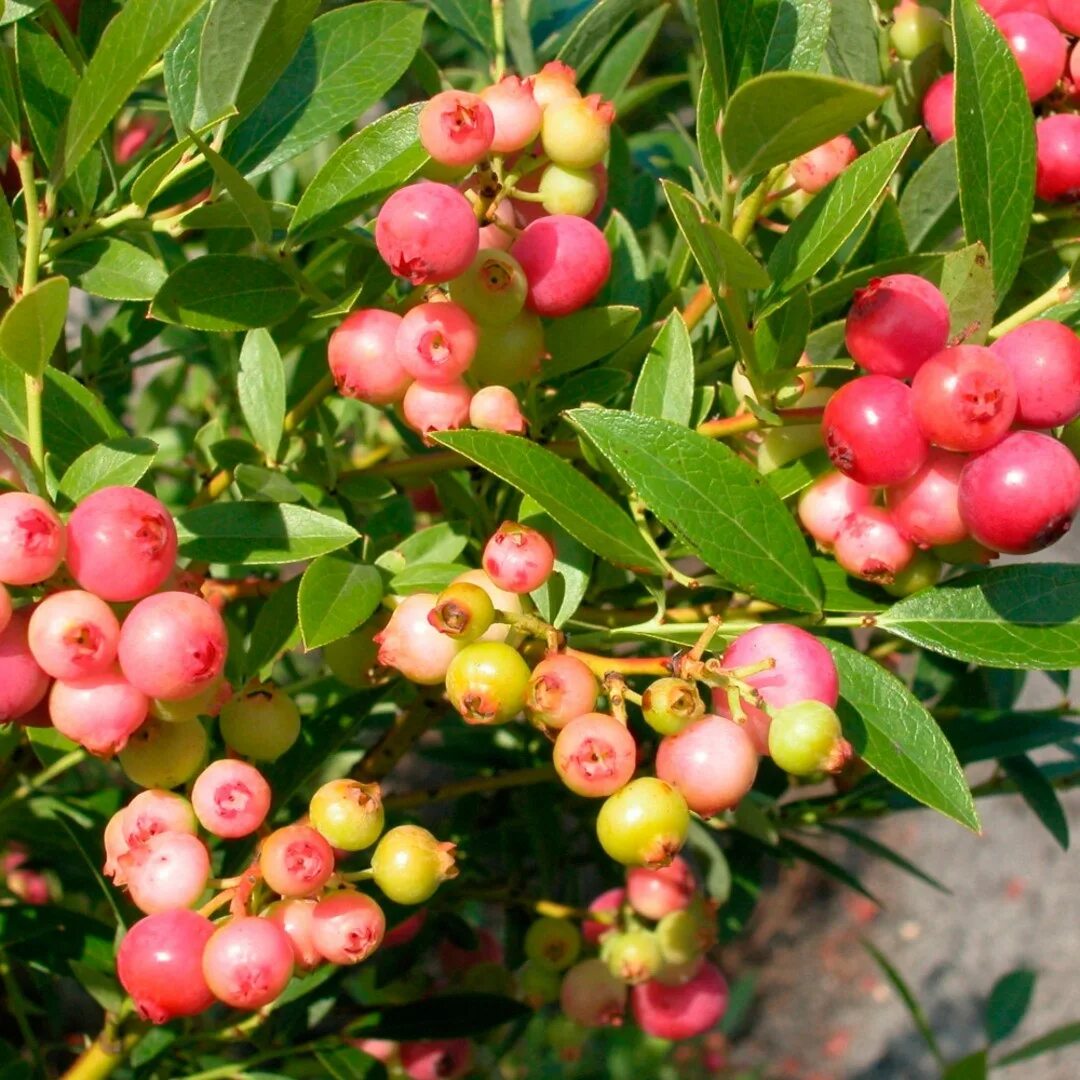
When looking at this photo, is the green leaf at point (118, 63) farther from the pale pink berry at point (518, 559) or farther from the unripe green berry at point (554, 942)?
the unripe green berry at point (554, 942)

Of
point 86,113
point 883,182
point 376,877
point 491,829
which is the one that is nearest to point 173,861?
point 376,877

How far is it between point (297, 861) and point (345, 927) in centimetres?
5

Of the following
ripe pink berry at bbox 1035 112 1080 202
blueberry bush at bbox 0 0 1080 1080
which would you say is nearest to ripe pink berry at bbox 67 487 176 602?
blueberry bush at bbox 0 0 1080 1080

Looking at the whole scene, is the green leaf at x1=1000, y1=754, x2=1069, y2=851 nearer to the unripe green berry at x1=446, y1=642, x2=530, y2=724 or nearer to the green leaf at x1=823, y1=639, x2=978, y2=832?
the green leaf at x1=823, y1=639, x2=978, y2=832

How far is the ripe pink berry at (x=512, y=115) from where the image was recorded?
80 cm

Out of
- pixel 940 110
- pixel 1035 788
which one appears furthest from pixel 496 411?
pixel 1035 788

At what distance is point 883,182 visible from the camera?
724mm

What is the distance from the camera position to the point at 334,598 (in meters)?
0.79

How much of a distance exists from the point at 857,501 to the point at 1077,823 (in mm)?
3765

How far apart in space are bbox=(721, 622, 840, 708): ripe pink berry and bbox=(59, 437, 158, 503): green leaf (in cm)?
35

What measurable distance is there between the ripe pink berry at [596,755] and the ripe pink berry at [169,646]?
0.20 metres

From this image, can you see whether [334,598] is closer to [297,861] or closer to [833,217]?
[297,861]

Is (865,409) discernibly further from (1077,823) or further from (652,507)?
(1077,823)

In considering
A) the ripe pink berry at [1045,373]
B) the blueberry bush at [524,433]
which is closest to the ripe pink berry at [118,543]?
the blueberry bush at [524,433]
